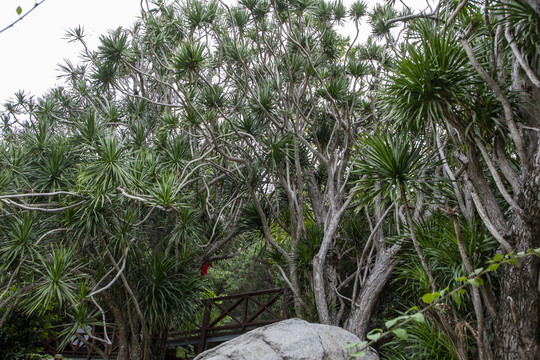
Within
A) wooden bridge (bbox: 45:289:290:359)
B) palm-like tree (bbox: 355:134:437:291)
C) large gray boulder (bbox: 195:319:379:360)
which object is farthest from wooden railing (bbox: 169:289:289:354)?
palm-like tree (bbox: 355:134:437:291)

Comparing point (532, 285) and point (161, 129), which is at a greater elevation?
point (161, 129)

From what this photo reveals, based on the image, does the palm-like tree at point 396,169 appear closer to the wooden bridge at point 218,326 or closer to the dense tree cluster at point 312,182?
the dense tree cluster at point 312,182

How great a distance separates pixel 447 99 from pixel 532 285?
1.57m

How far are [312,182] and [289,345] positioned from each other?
12.7ft

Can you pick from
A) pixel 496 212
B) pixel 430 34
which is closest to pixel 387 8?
pixel 430 34

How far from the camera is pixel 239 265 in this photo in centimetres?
1302

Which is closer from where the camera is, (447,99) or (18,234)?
(447,99)

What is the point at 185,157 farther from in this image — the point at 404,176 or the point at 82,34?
the point at 404,176

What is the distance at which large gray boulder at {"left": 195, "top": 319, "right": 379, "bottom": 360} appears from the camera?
335 cm

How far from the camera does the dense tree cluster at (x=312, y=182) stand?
10.4 ft

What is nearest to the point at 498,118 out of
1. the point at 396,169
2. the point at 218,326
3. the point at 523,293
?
the point at 396,169

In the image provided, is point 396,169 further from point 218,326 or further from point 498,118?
point 218,326

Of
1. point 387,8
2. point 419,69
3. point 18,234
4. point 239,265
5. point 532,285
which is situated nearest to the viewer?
point 532,285

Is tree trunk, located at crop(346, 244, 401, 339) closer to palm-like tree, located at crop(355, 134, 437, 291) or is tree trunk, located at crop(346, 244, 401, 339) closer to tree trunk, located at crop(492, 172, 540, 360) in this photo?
palm-like tree, located at crop(355, 134, 437, 291)
